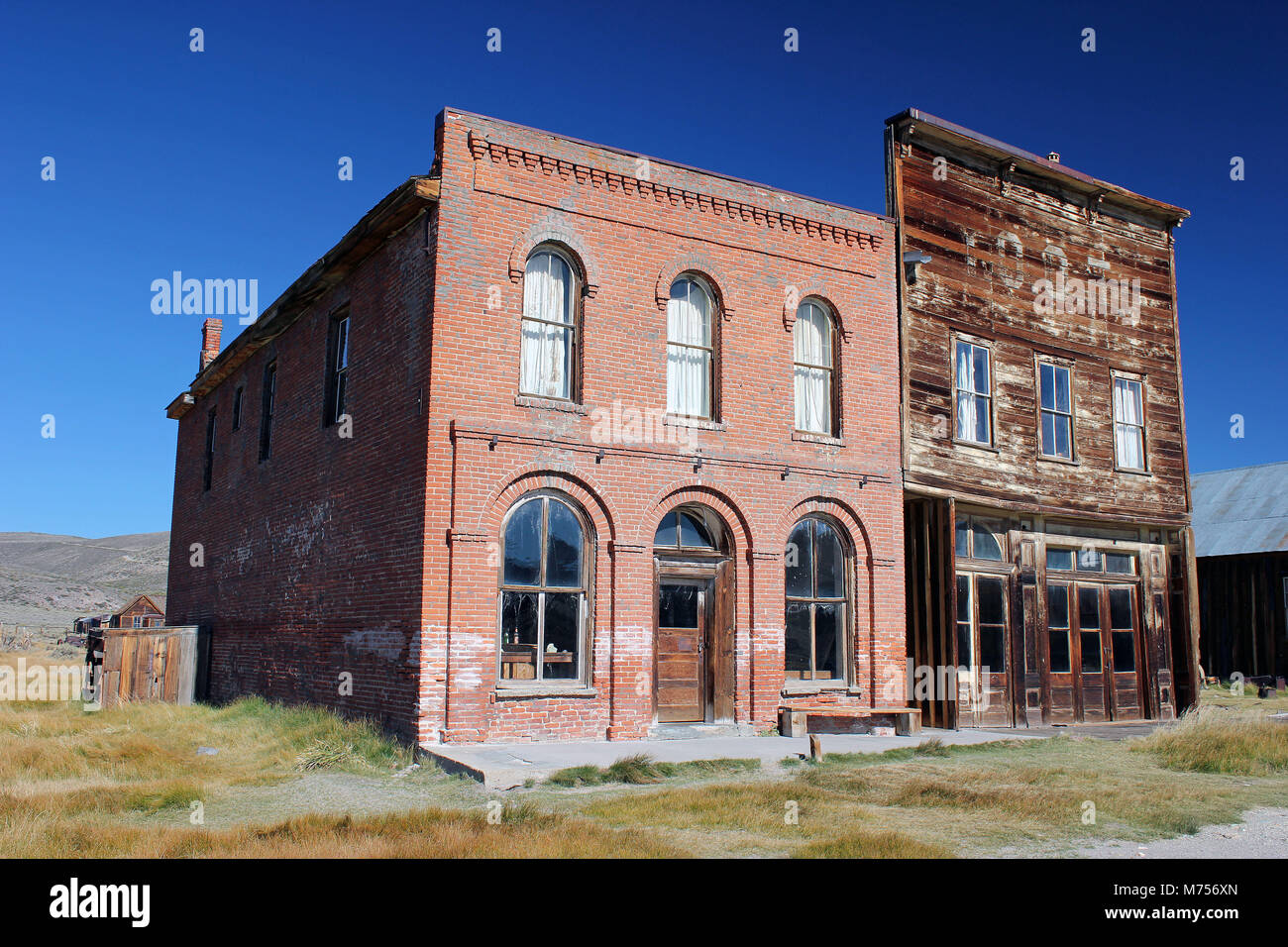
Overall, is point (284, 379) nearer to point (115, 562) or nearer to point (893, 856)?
point (893, 856)

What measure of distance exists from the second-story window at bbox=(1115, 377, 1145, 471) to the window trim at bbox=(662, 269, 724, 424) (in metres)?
8.83

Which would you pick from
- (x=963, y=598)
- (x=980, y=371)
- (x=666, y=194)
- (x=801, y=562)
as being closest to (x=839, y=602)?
(x=801, y=562)

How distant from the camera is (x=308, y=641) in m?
15.2

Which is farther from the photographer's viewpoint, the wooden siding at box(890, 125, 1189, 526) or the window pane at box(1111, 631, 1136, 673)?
the window pane at box(1111, 631, 1136, 673)

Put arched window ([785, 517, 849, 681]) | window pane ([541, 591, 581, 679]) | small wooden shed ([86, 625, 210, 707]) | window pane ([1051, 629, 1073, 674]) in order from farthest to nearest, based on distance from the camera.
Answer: small wooden shed ([86, 625, 210, 707])
window pane ([1051, 629, 1073, 674])
arched window ([785, 517, 849, 681])
window pane ([541, 591, 581, 679])

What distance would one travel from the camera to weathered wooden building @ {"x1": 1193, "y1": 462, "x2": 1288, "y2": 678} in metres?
29.0

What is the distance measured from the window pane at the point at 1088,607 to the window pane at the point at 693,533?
7.83m

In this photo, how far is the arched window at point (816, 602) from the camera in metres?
14.6

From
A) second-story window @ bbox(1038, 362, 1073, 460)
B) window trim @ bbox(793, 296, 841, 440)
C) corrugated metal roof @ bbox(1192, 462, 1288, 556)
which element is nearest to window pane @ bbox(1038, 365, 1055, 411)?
second-story window @ bbox(1038, 362, 1073, 460)

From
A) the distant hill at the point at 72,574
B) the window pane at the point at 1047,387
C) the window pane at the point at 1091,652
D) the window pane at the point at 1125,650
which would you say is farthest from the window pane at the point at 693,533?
the distant hill at the point at 72,574

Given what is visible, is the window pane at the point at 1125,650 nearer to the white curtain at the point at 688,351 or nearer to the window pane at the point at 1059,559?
the window pane at the point at 1059,559

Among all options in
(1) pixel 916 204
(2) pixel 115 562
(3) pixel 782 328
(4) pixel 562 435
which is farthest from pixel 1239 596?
(2) pixel 115 562

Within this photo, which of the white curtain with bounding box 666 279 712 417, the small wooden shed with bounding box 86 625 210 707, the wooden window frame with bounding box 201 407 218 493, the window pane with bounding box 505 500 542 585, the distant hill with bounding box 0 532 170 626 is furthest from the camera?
the distant hill with bounding box 0 532 170 626

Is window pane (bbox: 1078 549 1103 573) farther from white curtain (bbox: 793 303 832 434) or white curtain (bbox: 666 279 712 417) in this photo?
white curtain (bbox: 666 279 712 417)
